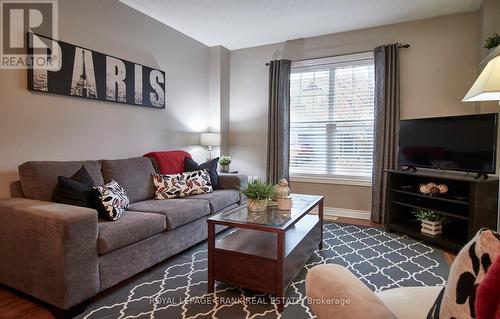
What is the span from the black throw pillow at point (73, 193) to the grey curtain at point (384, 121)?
3.17 m

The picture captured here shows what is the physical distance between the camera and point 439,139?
3061 mm

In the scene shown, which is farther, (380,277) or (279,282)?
(380,277)

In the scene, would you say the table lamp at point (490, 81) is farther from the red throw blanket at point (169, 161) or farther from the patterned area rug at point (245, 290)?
the red throw blanket at point (169, 161)

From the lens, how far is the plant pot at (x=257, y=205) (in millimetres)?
2320

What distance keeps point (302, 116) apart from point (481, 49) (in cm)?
217

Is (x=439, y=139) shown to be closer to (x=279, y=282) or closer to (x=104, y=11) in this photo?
(x=279, y=282)

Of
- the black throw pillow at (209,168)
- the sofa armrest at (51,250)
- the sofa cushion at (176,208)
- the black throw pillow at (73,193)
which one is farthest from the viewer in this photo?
the black throw pillow at (209,168)

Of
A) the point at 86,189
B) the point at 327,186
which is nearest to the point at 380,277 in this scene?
the point at 327,186

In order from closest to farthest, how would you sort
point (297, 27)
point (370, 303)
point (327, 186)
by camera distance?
1. point (370, 303)
2. point (297, 27)
3. point (327, 186)

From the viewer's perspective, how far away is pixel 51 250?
171cm

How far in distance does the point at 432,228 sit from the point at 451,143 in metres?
0.89

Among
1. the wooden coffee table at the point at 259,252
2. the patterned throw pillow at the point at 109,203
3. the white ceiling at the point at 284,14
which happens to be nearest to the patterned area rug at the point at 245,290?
the wooden coffee table at the point at 259,252

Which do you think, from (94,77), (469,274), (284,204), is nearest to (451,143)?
(284,204)

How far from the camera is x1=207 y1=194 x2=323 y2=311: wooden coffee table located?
188 centimetres
